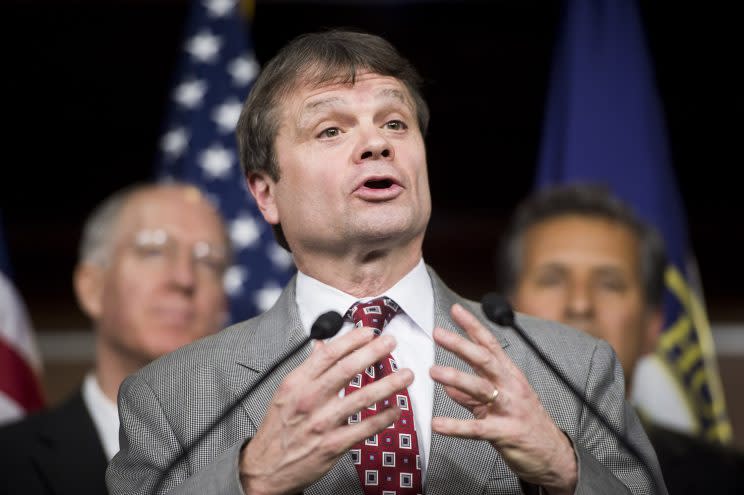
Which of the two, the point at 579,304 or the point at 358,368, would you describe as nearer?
the point at 358,368

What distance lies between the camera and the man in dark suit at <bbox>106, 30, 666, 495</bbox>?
1.40 metres

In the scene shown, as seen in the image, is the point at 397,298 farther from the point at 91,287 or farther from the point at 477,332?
the point at 91,287

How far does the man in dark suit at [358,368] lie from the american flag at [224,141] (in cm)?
175

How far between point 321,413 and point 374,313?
0.31 meters

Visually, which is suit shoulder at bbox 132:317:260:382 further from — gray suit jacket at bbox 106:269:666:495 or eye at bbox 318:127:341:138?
eye at bbox 318:127:341:138

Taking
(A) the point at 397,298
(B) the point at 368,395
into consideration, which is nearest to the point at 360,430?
(B) the point at 368,395

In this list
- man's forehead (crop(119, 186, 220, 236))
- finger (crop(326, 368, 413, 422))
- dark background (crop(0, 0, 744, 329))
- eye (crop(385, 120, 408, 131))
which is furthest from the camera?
dark background (crop(0, 0, 744, 329))

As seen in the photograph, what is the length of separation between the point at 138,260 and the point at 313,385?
171 cm

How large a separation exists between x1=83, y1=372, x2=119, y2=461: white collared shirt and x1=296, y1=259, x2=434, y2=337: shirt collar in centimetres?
105

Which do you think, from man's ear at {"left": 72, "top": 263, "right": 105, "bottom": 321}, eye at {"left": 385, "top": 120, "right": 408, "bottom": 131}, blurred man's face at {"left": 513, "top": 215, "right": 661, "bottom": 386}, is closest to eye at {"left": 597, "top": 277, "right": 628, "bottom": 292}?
blurred man's face at {"left": 513, "top": 215, "right": 661, "bottom": 386}

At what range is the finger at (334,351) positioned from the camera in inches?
54.0

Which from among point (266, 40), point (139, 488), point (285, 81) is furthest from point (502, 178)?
point (139, 488)

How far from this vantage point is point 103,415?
2.72 m

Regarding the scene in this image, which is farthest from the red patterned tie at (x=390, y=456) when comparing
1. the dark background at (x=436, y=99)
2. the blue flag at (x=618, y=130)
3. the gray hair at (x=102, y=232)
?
the dark background at (x=436, y=99)
